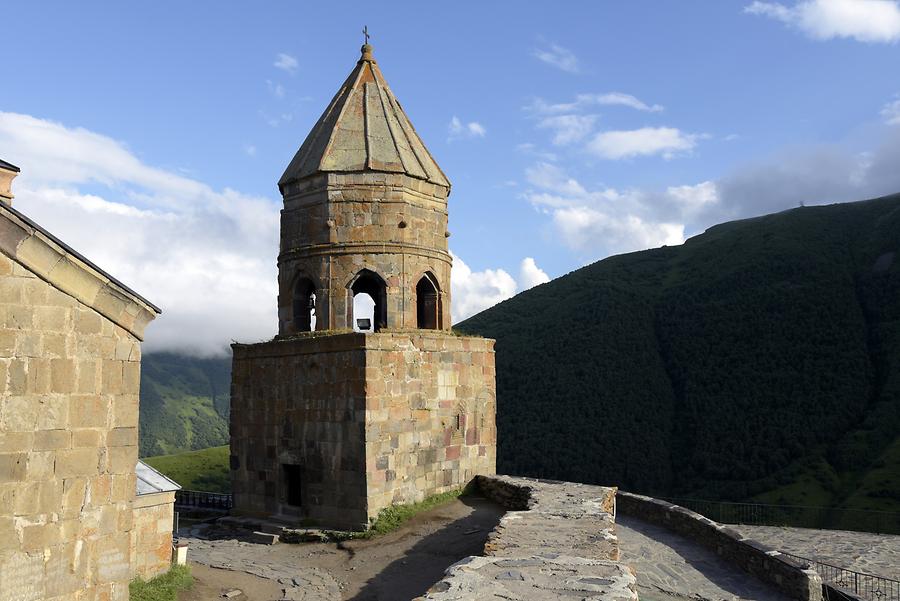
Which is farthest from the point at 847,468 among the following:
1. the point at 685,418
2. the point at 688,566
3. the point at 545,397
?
the point at 688,566

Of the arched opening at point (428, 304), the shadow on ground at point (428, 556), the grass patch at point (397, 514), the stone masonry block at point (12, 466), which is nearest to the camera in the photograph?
the stone masonry block at point (12, 466)

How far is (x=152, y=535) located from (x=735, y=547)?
8215mm

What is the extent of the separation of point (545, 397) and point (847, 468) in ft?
51.9

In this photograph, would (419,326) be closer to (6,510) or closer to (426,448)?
(426,448)

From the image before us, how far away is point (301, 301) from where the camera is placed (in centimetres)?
1285

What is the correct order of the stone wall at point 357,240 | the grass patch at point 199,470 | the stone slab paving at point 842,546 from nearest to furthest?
the stone wall at point 357,240
the stone slab paving at point 842,546
the grass patch at point 199,470

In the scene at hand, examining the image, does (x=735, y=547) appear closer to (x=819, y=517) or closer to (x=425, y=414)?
(x=425, y=414)

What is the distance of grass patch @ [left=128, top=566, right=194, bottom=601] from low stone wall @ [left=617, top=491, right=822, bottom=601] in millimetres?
7572

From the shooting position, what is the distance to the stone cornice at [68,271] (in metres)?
5.56

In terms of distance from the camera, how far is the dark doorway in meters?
11.9

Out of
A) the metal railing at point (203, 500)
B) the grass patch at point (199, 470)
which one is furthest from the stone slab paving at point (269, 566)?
the grass patch at point (199, 470)

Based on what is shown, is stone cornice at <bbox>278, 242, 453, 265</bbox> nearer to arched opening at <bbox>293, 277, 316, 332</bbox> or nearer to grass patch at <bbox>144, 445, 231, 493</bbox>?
arched opening at <bbox>293, 277, 316, 332</bbox>

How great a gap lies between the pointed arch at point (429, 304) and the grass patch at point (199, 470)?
19435mm

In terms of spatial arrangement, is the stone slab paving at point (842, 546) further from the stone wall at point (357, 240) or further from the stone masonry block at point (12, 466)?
the stone masonry block at point (12, 466)
